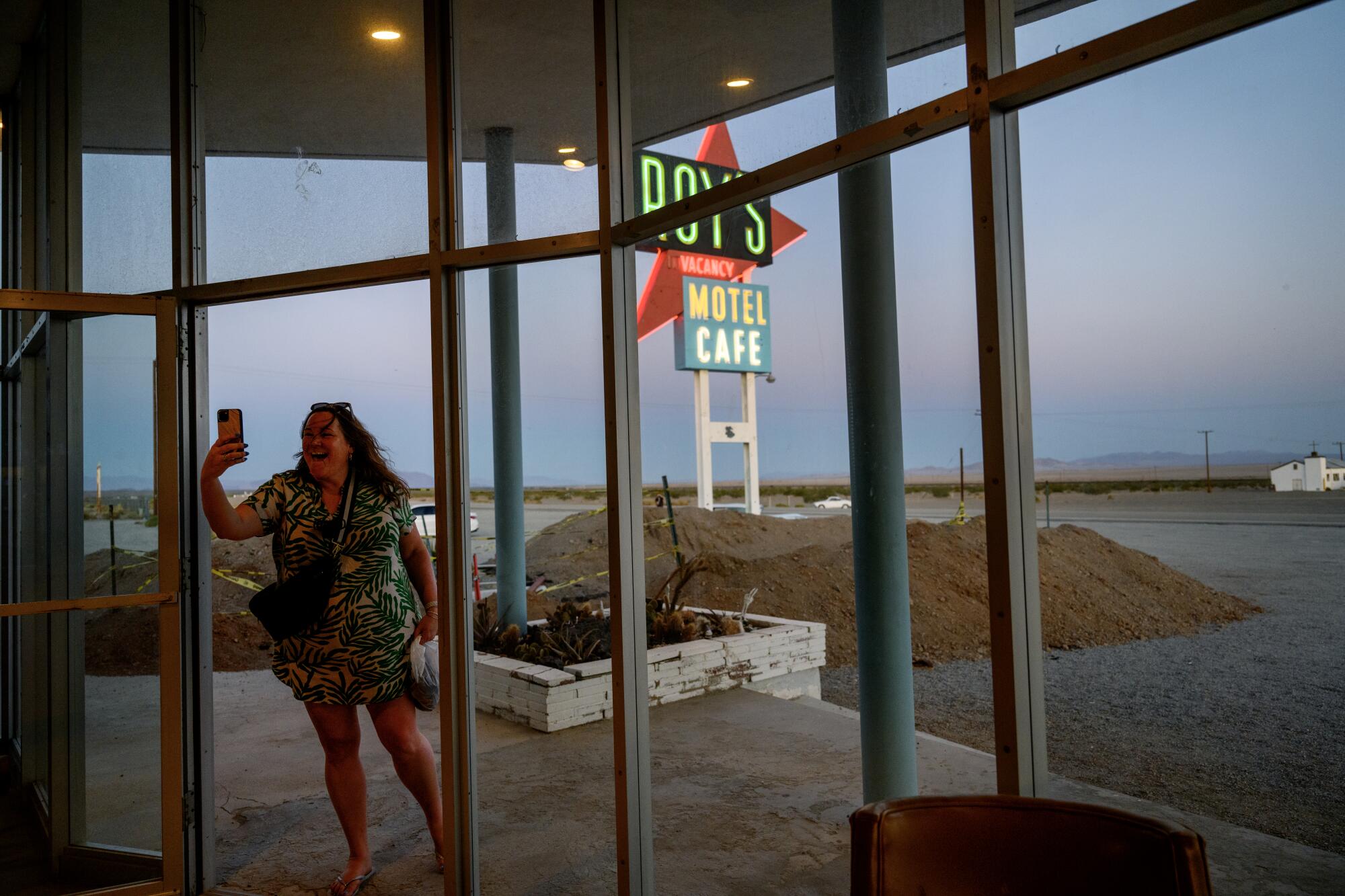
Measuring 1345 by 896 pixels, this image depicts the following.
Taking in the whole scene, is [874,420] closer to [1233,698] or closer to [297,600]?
[1233,698]

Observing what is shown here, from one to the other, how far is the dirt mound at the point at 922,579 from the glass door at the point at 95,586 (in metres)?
1.42

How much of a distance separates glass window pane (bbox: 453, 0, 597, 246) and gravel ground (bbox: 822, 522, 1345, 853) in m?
1.81

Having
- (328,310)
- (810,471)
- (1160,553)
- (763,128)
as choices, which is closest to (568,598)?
(810,471)

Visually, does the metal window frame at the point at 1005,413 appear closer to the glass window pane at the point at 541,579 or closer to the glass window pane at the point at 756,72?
the glass window pane at the point at 756,72

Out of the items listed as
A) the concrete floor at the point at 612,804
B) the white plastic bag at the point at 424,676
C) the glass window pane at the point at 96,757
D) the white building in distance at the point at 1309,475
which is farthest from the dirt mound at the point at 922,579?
the glass window pane at the point at 96,757

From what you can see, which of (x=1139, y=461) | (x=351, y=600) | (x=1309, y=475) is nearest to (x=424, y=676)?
(x=351, y=600)

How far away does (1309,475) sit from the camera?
1535 mm

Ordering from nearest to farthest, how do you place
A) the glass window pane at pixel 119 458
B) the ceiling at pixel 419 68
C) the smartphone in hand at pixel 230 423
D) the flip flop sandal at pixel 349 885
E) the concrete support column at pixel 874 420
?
the concrete support column at pixel 874 420 < the ceiling at pixel 419 68 < the flip flop sandal at pixel 349 885 < the smartphone in hand at pixel 230 423 < the glass window pane at pixel 119 458

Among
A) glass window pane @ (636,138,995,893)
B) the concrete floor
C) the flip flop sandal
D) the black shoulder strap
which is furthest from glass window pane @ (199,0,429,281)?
the flip flop sandal

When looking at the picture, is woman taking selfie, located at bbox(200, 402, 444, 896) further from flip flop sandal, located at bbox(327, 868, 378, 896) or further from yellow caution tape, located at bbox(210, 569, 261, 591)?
yellow caution tape, located at bbox(210, 569, 261, 591)

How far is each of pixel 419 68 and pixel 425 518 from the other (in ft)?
4.89

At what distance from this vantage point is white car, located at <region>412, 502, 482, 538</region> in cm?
309

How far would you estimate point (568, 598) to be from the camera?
9.76 feet

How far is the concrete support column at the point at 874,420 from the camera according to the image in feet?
7.70
